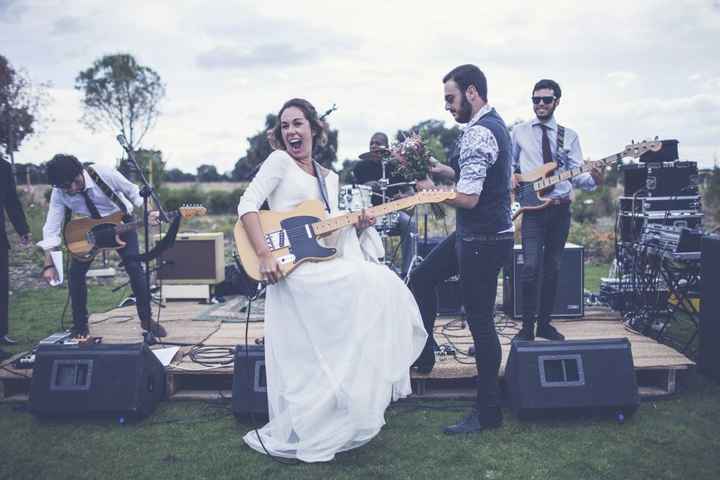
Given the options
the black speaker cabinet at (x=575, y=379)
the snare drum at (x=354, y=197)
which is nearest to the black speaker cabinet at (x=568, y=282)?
the snare drum at (x=354, y=197)

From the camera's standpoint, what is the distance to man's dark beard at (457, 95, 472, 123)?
10.9 feet

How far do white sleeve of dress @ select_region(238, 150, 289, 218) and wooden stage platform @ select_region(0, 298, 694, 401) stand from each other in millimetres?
1549

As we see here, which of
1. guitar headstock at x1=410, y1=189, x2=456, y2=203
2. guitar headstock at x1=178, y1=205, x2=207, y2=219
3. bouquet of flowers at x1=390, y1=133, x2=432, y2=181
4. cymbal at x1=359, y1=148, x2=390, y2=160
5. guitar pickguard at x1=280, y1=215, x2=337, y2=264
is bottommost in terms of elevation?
guitar pickguard at x1=280, y1=215, x2=337, y2=264

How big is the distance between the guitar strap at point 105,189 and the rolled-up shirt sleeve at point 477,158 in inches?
146

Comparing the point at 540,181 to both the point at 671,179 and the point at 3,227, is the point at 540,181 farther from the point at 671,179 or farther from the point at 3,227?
the point at 3,227

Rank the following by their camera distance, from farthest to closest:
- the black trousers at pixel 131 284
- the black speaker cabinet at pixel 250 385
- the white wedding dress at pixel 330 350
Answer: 1. the black trousers at pixel 131 284
2. the black speaker cabinet at pixel 250 385
3. the white wedding dress at pixel 330 350

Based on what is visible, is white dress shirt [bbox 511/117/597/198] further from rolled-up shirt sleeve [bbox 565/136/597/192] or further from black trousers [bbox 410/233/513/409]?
black trousers [bbox 410/233/513/409]

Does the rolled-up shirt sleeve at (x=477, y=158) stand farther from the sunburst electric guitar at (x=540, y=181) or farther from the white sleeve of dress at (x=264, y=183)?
the sunburst electric guitar at (x=540, y=181)

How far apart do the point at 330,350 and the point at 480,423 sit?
46.5 inches

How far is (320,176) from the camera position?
12.6 feet

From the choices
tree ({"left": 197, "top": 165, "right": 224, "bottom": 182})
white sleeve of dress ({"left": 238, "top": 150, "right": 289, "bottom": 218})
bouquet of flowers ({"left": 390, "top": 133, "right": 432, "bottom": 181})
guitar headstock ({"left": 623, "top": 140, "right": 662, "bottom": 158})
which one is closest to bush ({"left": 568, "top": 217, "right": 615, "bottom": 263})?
guitar headstock ({"left": 623, "top": 140, "right": 662, "bottom": 158})

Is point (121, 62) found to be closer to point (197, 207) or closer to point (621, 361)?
point (197, 207)

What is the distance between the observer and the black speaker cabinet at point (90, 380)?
12.4 feet

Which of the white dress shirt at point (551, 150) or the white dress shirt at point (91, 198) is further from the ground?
the white dress shirt at point (551, 150)
